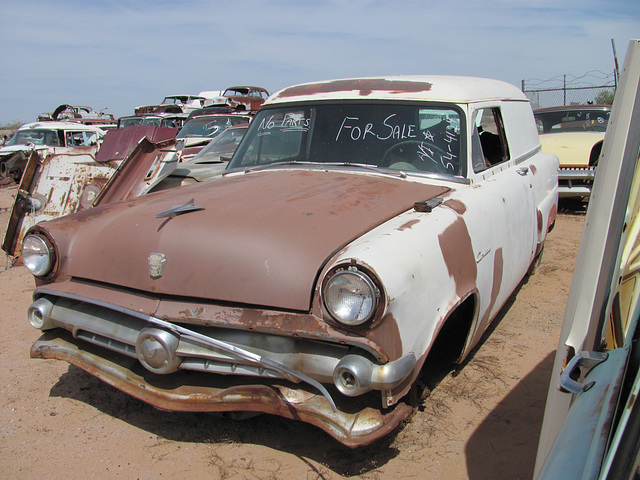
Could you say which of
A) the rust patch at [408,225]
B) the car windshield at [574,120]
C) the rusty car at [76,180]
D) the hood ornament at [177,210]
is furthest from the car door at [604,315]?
the car windshield at [574,120]

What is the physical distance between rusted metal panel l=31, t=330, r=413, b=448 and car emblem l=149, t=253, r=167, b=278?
0.51 metres

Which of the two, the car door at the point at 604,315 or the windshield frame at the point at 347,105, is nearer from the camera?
the car door at the point at 604,315

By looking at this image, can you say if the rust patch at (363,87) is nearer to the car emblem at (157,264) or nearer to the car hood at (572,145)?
the car emblem at (157,264)

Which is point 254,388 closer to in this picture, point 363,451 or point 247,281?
point 247,281

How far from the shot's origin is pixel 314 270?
2.10m

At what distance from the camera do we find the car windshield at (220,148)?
6172 millimetres

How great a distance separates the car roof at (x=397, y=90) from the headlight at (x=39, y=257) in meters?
1.88

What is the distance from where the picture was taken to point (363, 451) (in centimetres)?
242

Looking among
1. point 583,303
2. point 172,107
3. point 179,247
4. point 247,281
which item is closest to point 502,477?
point 583,303

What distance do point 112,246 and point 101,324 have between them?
0.37 meters

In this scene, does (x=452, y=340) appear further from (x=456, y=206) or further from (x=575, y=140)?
(x=575, y=140)

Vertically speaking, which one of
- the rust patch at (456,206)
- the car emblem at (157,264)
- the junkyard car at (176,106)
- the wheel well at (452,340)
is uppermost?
the junkyard car at (176,106)

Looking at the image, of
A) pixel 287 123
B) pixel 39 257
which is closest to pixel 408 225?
pixel 287 123

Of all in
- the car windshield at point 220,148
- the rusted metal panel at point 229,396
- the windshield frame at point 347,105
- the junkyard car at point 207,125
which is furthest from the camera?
the junkyard car at point 207,125
